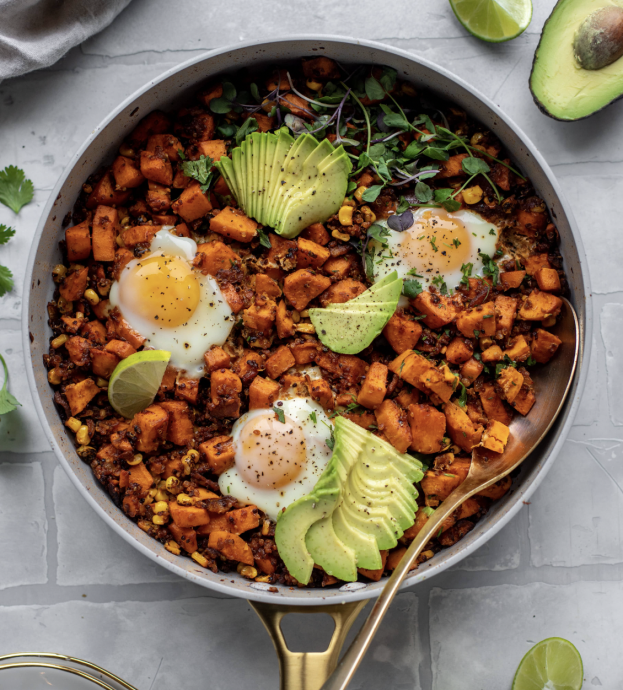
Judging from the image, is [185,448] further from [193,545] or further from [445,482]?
[445,482]

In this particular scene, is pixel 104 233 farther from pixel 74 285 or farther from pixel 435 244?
pixel 435 244

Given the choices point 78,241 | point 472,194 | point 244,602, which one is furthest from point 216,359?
point 472,194

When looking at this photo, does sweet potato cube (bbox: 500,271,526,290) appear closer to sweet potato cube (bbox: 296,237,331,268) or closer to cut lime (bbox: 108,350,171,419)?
sweet potato cube (bbox: 296,237,331,268)

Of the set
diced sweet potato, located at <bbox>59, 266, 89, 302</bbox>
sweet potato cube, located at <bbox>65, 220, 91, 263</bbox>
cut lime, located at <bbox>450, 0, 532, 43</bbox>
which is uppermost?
cut lime, located at <bbox>450, 0, 532, 43</bbox>

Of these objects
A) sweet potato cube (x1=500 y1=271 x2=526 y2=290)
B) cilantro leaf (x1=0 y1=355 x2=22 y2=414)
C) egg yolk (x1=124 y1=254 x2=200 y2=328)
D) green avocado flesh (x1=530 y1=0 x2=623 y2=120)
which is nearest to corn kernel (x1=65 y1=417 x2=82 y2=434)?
cilantro leaf (x1=0 y1=355 x2=22 y2=414)

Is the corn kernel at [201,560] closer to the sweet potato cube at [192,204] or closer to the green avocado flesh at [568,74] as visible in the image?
the sweet potato cube at [192,204]

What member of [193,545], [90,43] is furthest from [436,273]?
[90,43]
